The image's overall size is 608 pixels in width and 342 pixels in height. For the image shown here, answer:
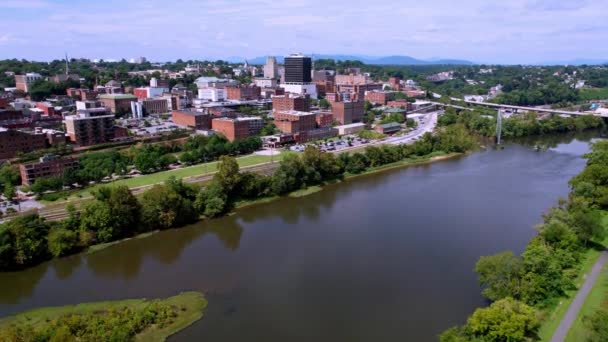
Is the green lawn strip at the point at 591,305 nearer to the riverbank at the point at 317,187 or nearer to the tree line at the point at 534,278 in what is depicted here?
the tree line at the point at 534,278

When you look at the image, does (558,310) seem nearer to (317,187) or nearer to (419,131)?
(317,187)

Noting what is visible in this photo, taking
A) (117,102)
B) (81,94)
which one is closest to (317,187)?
(117,102)

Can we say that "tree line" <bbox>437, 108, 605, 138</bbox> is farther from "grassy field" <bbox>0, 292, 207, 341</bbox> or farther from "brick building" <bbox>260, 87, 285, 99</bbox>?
"grassy field" <bbox>0, 292, 207, 341</bbox>

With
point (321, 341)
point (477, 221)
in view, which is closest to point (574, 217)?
point (477, 221)

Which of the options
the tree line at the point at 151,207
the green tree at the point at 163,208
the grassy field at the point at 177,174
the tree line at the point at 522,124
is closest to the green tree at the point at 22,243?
the tree line at the point at 151,207

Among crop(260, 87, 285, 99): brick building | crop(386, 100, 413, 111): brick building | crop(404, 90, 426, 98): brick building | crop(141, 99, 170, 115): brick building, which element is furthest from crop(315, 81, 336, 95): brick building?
crop(141, 99, 170, 115): brick building

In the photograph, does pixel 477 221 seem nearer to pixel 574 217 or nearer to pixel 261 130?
pixel 574 217
